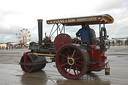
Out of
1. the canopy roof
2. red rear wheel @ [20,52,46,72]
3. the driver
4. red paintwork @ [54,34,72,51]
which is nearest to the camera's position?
the canopy roof

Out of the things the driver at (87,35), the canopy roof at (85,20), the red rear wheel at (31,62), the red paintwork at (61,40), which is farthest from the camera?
Result: the red rear wheel at (31,62)

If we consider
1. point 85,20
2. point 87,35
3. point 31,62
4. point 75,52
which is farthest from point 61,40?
point 31,62

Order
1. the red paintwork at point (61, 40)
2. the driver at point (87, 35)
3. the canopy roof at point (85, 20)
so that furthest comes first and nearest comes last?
the driver at point (87, 35) → the red paintwork at point (61, 40) → the canopy roof at point (85, 20)

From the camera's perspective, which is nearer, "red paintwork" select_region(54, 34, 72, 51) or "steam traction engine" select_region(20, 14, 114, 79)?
"steam traction engine" select_region(20, 14, 114, 79)

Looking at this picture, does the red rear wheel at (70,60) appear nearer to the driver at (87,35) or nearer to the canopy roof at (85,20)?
the driver at (87,35)

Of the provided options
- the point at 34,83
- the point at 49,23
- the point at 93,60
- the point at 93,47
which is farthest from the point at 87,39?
the point at 34,83

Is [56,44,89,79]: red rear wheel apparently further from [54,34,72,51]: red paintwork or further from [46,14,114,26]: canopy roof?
[46,14,114,26]: canopy roof

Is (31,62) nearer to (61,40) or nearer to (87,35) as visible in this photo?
(61,40)

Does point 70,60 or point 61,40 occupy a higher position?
point 61,40

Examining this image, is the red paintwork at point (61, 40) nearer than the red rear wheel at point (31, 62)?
Yes

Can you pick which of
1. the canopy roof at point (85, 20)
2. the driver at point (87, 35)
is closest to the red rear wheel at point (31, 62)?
the canopy roof at point (85, 20)

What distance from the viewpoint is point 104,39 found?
5.39 metres

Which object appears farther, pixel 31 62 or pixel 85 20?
pixel 31 62

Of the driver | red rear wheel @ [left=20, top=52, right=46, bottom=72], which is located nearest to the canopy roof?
the driver
